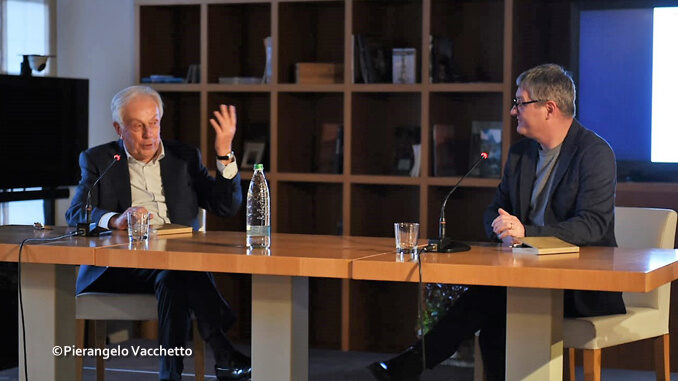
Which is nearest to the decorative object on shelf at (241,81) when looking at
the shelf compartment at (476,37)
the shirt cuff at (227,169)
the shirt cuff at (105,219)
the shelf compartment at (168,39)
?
the shelf compartment at (168,39)

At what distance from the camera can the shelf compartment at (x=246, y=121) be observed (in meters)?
5.39

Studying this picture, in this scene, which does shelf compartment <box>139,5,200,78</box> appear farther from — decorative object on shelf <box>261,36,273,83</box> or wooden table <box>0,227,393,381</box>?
wooden table <box>0,227,393,381</box>

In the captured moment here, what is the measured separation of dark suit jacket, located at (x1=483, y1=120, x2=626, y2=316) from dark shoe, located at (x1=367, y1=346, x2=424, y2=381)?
52 cm

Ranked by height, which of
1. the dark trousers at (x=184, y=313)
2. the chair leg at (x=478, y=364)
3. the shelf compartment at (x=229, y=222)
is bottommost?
the chair leg at (x=478, y=364)

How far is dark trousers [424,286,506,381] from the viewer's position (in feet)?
10.8

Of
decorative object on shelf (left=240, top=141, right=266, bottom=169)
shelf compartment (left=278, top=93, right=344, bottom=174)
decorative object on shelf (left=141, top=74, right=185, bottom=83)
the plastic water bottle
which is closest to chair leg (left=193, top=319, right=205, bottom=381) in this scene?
the plastic water bottle

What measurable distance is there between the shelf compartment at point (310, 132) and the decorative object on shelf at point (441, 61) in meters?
0.63

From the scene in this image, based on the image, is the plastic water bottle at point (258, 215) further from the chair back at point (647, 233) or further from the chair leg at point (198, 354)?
the chair back at point (647, 233)

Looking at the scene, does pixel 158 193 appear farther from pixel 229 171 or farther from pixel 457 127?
pixel 457 127

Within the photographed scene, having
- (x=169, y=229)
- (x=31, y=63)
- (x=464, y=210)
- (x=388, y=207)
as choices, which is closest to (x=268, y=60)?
(x=388, y=207)

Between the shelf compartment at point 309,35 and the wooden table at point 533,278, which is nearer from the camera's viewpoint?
the wooden table at point 533,278

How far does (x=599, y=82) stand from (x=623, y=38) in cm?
23

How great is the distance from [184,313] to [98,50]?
2.49 meters

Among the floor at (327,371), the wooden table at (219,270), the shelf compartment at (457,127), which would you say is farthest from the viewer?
the shelf compartment at (457,127)
